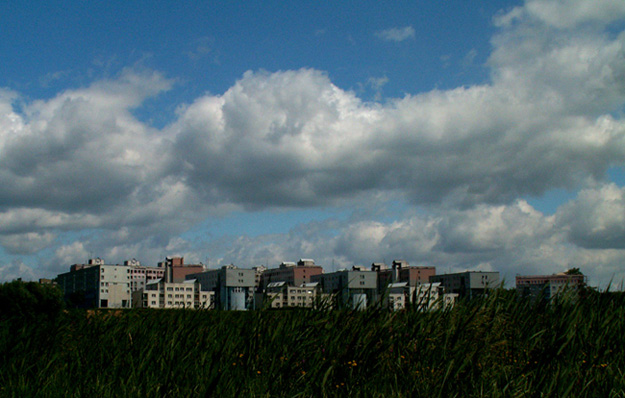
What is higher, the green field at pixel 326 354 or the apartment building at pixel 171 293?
the green field at pixel 326 354

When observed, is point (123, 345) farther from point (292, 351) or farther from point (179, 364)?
point (292, 351)

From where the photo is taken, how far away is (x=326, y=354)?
9617 mm

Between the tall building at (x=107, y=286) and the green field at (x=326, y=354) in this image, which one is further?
the tall building at (x=107, y=286)

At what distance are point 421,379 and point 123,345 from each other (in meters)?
5.37

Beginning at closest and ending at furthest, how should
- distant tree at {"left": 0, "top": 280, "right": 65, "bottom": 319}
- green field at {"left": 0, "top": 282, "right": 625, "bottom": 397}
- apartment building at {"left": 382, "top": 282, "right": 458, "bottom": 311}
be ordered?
green field at {"left": 0, "top": 282, "right": 625, "bottom": 397}, apartment building at {"left": 382, "top": 282, "right": 458, "bottom": 311}, distant tree at {"left": 0, "top": 280, "right": 65, "bottom": 319}

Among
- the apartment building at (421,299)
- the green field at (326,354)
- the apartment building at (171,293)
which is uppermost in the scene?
the apartment building at (421,299)

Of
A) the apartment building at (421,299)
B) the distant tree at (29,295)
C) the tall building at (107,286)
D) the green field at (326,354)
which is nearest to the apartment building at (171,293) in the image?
the tall building at (107,286)

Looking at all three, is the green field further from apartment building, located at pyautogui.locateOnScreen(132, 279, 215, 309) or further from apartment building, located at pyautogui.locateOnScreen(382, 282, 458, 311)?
apartment building, located at pyautogui.locateOnScreen(132, 279, 215, 309)

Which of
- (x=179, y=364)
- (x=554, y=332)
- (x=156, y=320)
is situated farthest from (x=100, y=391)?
(x=554, y=332)

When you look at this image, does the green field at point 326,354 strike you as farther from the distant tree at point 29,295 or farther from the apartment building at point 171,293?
the apartment building at point 171,293

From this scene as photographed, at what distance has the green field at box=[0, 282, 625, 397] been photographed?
8508 mm

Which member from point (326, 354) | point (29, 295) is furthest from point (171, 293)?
point (326, 354)

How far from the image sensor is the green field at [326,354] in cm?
851

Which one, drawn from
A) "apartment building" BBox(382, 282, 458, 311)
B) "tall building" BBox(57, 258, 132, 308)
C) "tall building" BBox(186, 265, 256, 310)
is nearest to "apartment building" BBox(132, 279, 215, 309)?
Answer: "tall building" BBox(186, 265, 256, 310)
